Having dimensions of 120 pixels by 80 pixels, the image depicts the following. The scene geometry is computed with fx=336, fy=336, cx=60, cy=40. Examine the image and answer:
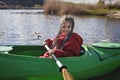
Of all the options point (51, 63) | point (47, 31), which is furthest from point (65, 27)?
point (47, 31)

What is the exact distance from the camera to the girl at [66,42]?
6.28m

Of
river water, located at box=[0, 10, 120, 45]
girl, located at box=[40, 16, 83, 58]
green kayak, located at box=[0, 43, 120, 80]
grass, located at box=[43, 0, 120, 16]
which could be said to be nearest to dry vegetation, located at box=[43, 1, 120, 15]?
grass, located at box=[43, 0, 120, 16]

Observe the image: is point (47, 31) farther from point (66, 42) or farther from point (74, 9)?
point (74, 9)

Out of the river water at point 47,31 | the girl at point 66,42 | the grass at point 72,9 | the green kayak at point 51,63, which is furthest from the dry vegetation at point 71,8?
the girl at point 66,42

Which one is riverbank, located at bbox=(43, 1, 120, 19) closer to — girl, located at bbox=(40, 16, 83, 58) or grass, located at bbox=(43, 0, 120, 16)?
grass, located at bbox=(43, 0, 120, 16)

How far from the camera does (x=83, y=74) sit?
6.51 metres

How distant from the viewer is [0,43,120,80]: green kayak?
5.69m

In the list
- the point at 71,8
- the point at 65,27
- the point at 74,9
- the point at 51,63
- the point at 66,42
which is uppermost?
the point at 65,27

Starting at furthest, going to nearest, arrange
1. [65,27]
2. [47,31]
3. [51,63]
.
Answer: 1. [47,31]
2. [65,27]
3. [51,63]

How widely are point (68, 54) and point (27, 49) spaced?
113 centimetres

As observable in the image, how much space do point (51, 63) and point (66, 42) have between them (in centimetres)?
66

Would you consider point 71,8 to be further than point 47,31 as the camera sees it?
Yes

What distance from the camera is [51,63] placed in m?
5.91

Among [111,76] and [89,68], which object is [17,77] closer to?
[89,68]
